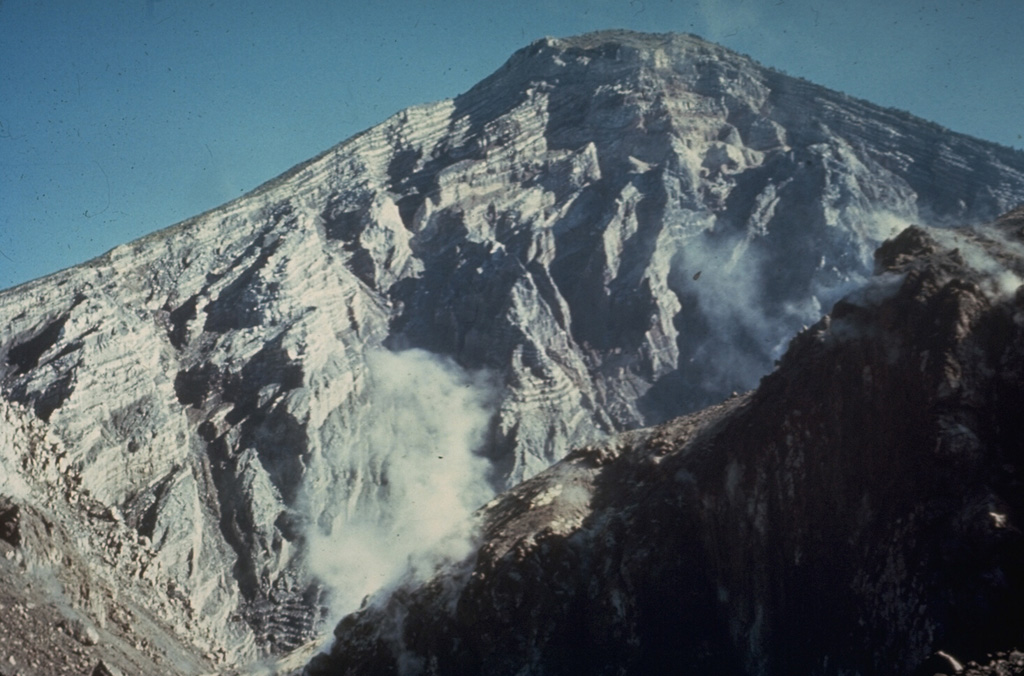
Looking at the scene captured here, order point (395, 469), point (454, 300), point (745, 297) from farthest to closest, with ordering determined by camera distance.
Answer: point (745, 297)
point (454, 300)
point (395, 469)

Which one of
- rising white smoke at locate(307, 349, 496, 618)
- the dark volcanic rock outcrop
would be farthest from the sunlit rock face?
the dark volcanic rock outcrop

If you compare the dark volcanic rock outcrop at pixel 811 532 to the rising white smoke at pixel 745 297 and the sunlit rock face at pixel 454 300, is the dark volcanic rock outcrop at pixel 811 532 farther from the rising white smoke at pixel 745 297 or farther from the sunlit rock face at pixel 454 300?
the rising white smoke at pixel 745 297

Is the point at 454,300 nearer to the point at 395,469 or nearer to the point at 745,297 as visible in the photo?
the point at 395,469

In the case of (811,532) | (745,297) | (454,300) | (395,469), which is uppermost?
(454,300)

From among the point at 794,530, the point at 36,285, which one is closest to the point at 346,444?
the point at 36,285

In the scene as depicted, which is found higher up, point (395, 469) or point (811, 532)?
point (395, 469)

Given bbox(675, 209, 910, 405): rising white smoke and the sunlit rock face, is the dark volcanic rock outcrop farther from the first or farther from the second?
bbox(675, 209, 910, 405): rising white smoke

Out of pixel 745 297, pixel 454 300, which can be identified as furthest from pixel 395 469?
pixel 745 297

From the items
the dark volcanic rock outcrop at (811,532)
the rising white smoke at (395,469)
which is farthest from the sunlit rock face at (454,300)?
the dark volcanic rock outcrop at (811,532)
